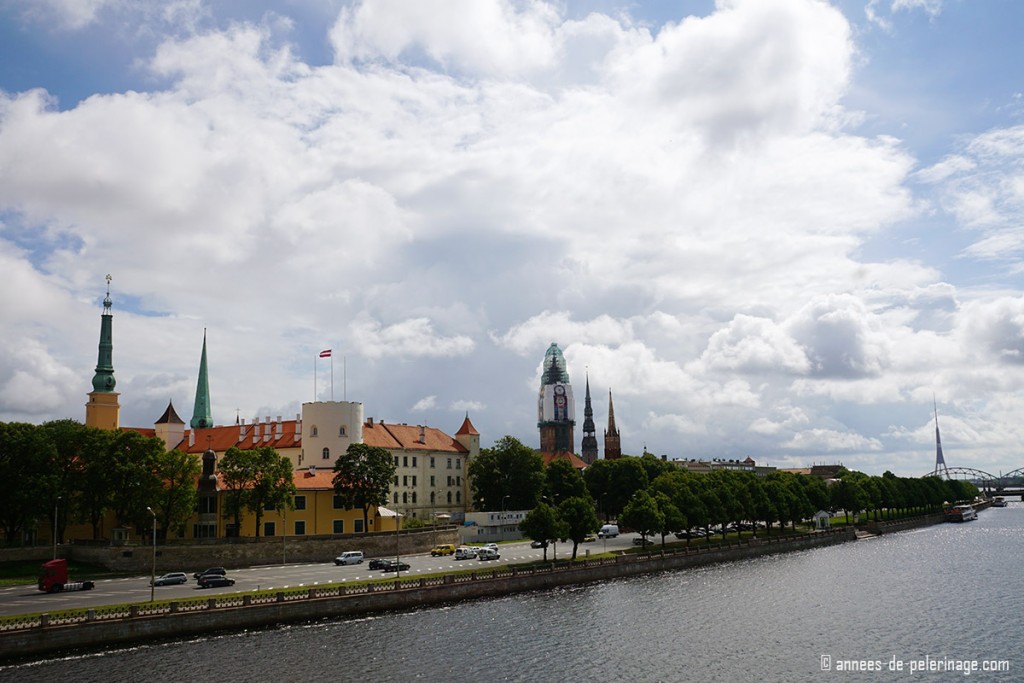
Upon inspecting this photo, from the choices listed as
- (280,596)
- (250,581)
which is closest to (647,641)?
(280,596)

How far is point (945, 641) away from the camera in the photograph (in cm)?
5975

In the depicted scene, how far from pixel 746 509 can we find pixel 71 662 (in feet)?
325

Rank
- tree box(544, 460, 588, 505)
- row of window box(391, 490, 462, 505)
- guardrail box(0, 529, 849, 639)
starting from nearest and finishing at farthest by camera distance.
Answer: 1. guardrail box(0, 529, 849, 639)
2. tree box(544, 460, 588, 505)
3. row of window box(391, 490, 462, 505)

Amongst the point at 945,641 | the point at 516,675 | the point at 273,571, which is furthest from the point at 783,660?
the point at 273,571

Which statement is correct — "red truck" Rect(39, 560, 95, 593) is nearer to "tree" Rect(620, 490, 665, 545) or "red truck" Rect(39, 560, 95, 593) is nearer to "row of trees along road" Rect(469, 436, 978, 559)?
"row of trees along road" Rect(469, 436, 978, 559)

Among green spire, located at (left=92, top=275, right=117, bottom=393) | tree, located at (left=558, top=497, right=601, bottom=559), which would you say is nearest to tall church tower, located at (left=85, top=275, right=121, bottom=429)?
green spire, located at (left=92, top=275, right=117, bottom=393)

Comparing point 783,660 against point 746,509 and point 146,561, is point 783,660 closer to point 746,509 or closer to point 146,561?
point 146,561

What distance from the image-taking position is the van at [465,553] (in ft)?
330

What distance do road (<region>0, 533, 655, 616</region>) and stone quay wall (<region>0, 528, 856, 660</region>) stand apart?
5.93 meters

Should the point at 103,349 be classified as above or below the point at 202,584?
above

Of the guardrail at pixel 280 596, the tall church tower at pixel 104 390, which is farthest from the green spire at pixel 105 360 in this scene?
the guardrail at pixel 280 596

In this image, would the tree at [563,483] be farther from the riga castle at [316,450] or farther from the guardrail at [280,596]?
the guardrail at [280,596]

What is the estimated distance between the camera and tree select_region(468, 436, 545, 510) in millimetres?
A: 133625

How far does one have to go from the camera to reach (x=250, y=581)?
78.9m
